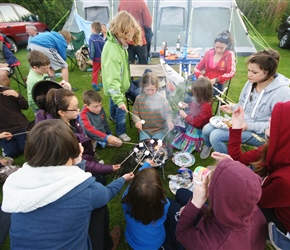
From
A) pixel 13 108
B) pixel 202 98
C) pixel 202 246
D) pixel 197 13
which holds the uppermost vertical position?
pixel 197 13

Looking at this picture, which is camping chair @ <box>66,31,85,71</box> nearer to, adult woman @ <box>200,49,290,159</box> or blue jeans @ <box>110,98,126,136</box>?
blue jeans @ <box>110,98,126,136</box>

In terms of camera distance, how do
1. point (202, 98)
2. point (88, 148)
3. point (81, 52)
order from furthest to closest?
point (81, 52) → point (202, 98) → point (88, 148)

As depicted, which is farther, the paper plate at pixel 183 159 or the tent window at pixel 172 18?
the tent window at pixel 172 18

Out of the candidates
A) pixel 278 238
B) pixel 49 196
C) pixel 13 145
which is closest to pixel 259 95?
pixel 278 238

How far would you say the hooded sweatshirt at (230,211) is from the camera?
113 cm

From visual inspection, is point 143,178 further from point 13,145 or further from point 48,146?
point 13,145

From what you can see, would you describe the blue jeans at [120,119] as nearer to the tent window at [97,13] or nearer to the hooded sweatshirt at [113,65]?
the hooded sweatshirt at [113,65]

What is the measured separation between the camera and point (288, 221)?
158cm

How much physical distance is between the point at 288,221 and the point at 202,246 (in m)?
0.80

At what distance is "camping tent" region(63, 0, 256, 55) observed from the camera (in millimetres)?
7586

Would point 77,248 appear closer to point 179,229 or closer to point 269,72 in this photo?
point 179,229

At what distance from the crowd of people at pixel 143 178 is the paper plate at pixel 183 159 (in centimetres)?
23

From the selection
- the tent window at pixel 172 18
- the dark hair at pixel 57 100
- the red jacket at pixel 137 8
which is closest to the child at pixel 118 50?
the dark hair at pixel 57 100

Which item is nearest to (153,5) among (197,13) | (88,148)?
(197,13)
